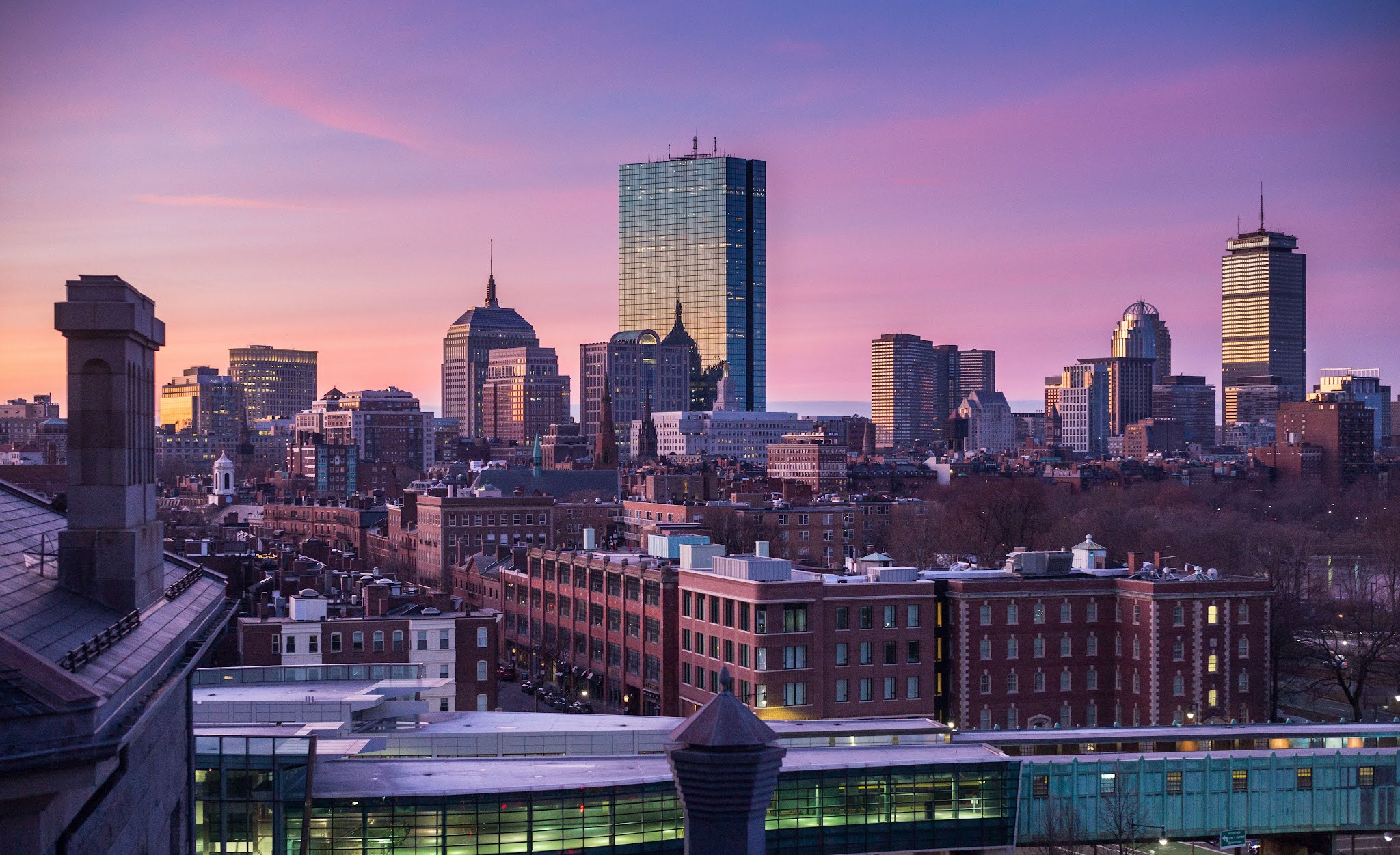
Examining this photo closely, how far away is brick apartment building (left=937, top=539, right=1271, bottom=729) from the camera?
62812mm

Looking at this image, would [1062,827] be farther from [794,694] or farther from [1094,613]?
[1094,613]

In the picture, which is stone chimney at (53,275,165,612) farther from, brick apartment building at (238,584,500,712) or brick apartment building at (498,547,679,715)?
brick apartment building at (498,547,679,715)

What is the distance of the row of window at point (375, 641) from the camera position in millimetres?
62812

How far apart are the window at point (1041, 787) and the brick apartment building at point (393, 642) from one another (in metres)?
26.2

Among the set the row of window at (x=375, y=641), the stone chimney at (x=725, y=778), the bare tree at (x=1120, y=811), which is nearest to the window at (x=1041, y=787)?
the bare tree at (x=1120, y=811)

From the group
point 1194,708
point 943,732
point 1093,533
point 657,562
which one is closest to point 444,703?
point 657,562

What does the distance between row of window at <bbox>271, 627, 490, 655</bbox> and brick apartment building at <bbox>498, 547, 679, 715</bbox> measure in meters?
8.05

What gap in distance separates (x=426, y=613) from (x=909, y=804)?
1231 inches

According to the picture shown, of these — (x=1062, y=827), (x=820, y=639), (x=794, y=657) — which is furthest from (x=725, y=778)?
(x=820, y=639)

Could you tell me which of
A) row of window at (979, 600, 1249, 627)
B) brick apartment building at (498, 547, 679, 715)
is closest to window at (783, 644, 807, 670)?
row of window at (979, 600, 1249, 627)

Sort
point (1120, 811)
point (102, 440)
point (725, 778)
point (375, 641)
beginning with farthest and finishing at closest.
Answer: point (375, 641) → point (1120, 811) → point (102, 440) → point (725, 778)

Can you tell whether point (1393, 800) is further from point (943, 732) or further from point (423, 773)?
point (423, 773)

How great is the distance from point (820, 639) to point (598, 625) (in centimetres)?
2068

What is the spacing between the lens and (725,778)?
12289mm
